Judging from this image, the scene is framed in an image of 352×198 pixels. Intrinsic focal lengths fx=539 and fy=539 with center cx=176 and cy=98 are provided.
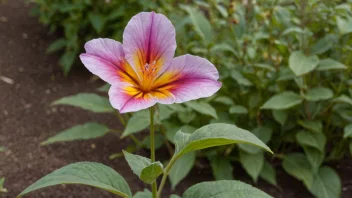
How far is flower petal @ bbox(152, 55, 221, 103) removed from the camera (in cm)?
136

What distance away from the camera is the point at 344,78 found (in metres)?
2.46

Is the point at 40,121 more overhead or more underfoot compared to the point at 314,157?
more underfoot

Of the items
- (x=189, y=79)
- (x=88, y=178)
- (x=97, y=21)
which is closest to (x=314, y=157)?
(x=189, y=79)

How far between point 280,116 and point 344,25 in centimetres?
48

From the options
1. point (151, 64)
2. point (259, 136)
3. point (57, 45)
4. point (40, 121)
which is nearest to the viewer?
point (151, 64)

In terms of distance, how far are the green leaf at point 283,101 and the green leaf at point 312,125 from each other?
101mm

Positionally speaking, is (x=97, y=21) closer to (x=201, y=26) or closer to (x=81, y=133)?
(x=201, y=26)

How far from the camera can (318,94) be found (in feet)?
7.71

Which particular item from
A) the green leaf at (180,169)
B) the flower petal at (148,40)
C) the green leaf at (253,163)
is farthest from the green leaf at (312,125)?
the flower petal at (148,40)

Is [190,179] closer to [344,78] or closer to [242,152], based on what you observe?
[242,152]

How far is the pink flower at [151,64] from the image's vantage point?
1360 millimetres

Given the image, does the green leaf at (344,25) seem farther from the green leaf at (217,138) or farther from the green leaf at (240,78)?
the green leaf at (217,138)

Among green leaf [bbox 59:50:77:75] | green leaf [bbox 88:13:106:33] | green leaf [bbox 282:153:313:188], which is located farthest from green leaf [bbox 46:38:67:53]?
green leaf [bbox 282:153:313:188]

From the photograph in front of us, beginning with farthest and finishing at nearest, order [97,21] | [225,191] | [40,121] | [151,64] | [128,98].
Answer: [97,21] → [40,121] → [225,191] → [151,64] → [128,98]
